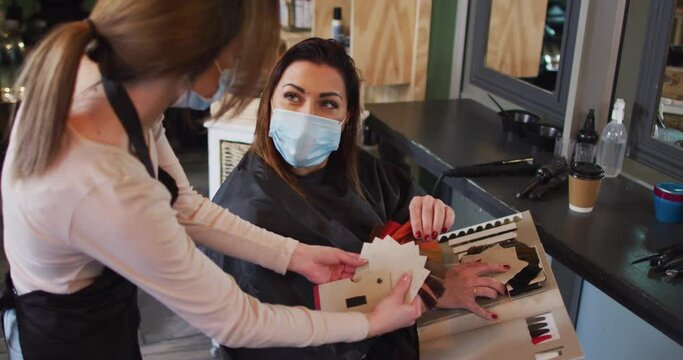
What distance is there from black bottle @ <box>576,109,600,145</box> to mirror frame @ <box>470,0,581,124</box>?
0.91 feet

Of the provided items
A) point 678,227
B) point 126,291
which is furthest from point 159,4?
point 678,227

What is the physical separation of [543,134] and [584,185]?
0.54m

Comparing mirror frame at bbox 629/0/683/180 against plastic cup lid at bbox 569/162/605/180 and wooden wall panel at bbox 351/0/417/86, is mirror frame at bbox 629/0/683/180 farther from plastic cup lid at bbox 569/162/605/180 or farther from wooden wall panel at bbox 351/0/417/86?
wooden wall panel at bbox 351/0/417/86

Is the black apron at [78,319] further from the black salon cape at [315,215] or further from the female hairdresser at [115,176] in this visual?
the black salon cape at [315,215]

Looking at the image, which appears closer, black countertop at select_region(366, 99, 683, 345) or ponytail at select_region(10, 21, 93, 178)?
ponytail at select_region(10, 21, 93, 178)

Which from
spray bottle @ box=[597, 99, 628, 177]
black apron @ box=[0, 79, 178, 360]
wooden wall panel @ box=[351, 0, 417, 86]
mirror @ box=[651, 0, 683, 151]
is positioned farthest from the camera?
wooden wall panel @ box=[351, 0, 417, 86]

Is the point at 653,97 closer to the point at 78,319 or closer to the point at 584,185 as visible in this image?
the point at 584,185

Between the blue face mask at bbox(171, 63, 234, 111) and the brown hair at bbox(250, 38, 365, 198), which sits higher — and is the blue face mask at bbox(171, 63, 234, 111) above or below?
above

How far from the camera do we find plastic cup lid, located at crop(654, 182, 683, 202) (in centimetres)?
161

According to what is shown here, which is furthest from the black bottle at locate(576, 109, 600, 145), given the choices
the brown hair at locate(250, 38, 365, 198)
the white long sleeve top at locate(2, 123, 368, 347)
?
the white long sleeve top at locate(2, 123, 368, 347)

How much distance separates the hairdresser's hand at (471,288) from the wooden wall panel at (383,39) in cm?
153

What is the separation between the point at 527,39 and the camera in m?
2.47

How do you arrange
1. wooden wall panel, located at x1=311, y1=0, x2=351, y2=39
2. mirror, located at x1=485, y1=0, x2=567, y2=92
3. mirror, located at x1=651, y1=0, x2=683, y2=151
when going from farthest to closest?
1. wooden wall panel, located at x1=311, y1=0, x2=351, y2=39
2. mirror, located at x1=485, y1=0, x2=567, y2=92
3. mirror, located at x1=651, y1=0, x2=683, y2=151

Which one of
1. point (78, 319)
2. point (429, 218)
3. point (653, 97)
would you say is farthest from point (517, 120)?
point (78, 319)
